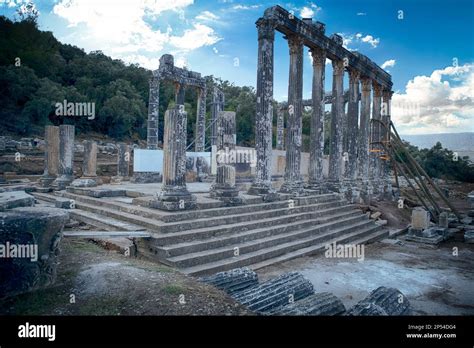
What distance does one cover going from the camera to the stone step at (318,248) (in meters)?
8.07

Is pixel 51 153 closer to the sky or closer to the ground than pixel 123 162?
closer to the sky

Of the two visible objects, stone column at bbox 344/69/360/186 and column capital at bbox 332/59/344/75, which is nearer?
column capital at bbox 332/59/344/75

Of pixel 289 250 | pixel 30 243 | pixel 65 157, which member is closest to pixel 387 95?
pixel 289 250

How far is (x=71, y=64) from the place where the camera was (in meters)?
37.4

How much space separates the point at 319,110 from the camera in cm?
1509

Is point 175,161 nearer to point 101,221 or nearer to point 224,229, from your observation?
point 224,229

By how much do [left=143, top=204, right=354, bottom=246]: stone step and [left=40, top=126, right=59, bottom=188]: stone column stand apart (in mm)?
8080

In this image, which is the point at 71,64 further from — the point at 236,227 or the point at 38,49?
the point at 236,227

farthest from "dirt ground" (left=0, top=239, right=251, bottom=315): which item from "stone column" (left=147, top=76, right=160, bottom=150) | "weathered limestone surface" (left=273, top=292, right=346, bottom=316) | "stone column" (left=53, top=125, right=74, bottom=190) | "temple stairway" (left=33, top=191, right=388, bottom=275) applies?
"stone column" (left=147, top=76, right=160, bottom=150)

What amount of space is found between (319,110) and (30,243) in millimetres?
13122

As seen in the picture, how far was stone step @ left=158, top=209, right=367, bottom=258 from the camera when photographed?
22.5 feet

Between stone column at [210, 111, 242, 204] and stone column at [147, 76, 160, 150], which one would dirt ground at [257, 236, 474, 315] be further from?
stone column at [147, 76, 160, 150]
